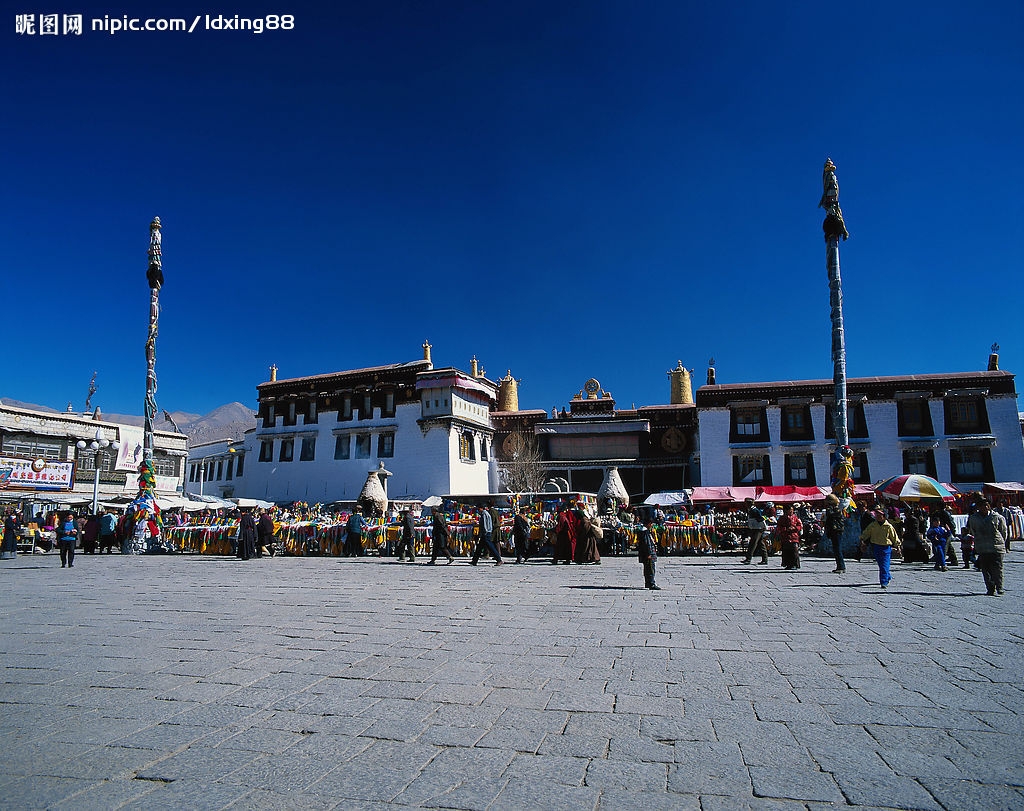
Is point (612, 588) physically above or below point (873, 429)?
below

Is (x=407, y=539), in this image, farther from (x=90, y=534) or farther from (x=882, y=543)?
(x=882, y=543)

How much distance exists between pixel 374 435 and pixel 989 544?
35000 mm

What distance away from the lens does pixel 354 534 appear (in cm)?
2231

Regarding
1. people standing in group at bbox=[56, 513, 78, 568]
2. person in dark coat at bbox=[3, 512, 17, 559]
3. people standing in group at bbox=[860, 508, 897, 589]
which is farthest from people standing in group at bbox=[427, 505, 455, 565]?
person in dark coat at bbox=[3, 512, 17, 559]

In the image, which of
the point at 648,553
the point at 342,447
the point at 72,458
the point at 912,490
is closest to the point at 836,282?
the point at 912,490

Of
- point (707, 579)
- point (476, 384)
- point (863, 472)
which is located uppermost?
point (476, 384)

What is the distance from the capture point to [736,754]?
143 inches

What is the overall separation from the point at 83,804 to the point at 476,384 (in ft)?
122

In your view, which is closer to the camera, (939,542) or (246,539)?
(939,542)

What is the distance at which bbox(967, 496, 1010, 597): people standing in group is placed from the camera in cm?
959

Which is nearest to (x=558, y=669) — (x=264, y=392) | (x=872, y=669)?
(x=872, y=669)

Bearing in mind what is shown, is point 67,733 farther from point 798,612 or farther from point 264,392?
point 264,392

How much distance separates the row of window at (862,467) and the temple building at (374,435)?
15.4 m

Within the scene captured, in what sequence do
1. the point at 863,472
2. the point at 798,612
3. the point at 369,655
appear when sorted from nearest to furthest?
the point at 369,655 → the point at 798,612 → the point at 863,472
